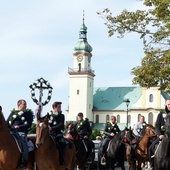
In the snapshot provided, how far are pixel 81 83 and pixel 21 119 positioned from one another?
13923 centimetres

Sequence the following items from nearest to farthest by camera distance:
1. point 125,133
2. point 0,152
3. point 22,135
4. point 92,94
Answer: point 0,152 < point 22,135 < point 125,133 < point 92,94

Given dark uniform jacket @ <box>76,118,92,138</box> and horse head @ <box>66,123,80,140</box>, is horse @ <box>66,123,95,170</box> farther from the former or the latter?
dark uniform jacket @ <box>76,118,92,138</box>

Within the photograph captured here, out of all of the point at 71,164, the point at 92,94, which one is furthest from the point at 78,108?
the point at 71,164

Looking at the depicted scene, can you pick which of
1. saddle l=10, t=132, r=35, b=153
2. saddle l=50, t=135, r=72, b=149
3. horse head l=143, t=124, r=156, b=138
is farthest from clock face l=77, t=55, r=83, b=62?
saddle l=10, t=132, r=35, b=153

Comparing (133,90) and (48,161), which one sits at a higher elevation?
(133,90)

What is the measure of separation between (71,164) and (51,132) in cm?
149

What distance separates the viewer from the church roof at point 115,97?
154750 mm

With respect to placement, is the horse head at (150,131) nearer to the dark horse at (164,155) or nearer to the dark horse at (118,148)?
the dark horse at (118,148)

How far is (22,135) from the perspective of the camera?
52.9 ft

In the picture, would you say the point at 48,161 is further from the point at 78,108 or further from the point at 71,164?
the point at 78,108

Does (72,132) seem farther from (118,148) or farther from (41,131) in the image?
(41,131)

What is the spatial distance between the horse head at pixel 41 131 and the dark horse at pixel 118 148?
276 inches

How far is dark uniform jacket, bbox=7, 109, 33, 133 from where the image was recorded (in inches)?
640

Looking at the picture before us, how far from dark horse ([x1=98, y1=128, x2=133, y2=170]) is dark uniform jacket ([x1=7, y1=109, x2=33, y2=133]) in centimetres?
676
